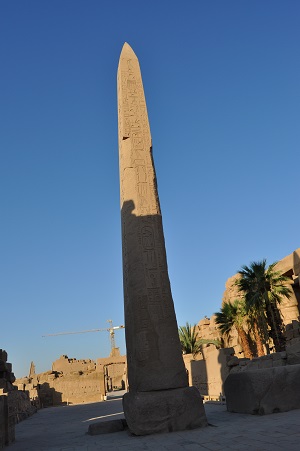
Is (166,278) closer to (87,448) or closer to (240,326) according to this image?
(87,448)

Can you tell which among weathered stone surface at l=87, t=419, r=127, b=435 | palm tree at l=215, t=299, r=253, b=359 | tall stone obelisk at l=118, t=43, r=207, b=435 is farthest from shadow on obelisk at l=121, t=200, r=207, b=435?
palm tree at l=215, t=299, r=253, b=359

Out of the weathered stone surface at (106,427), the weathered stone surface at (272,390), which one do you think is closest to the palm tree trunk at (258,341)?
the weathered stone surface at (272,390)

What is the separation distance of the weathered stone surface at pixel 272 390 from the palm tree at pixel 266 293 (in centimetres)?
939

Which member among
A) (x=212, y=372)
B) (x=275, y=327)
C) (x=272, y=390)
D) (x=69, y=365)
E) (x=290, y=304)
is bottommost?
(x=69, y=365)

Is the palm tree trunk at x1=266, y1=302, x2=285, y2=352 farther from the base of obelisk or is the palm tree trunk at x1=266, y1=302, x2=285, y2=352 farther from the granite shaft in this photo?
the base of obelisk

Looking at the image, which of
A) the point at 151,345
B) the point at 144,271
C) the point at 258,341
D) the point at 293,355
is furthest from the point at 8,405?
the point at 258,341

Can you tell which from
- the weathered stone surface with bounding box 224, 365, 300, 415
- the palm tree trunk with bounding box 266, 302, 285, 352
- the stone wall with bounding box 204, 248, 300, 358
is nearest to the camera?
the weathered stone surface with bounding box 224, 365, 300, 415

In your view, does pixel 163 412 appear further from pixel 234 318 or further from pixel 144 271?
pixel 234 318

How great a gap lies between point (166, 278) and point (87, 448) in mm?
2387

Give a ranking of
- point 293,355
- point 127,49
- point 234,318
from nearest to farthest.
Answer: point 293,355
point 127,49
point 234,318

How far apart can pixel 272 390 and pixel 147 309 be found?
203 centimetres

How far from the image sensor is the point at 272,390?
16.9 feet

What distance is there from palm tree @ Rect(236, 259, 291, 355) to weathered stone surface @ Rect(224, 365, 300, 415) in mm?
9388

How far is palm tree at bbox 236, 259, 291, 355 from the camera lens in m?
14.6
